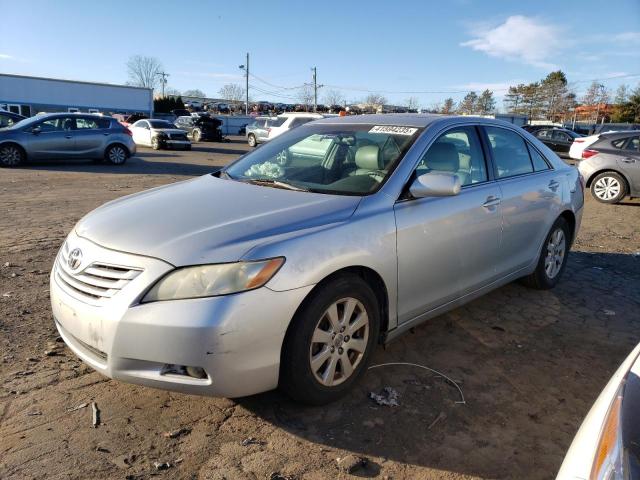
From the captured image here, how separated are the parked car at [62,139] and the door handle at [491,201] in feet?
45.3

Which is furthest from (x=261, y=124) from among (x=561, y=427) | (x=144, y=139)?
(x=561, y=427)

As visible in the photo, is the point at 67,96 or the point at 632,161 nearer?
the point at 632,161

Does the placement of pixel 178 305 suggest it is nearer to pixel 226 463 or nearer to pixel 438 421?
pixel 226 463

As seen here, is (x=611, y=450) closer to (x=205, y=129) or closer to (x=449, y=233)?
(x=449, y=233)

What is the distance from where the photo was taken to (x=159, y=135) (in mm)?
22766

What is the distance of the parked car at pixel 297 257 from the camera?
7.89 ft

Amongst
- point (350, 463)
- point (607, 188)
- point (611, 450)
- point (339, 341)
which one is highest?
point (611, 450)

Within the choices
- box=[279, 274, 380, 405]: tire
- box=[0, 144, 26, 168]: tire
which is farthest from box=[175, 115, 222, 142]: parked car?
box=[279, 274, 380, 405]: tire

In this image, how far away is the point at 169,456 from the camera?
8.09 ft

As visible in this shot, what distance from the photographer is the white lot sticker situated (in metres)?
3.57

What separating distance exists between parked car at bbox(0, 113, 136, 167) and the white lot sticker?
43.5 feet

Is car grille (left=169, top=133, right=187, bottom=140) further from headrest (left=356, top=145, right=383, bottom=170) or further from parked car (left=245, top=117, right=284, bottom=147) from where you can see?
headrest (left=356, top=145, right=383, bottom=170)

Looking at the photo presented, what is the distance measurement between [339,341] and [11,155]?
14395 mm

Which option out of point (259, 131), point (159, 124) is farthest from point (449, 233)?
point (259, 131)
